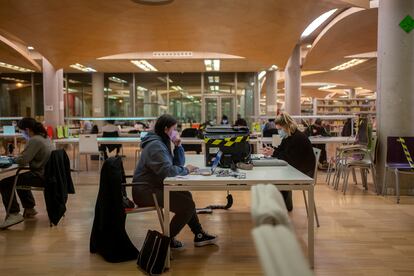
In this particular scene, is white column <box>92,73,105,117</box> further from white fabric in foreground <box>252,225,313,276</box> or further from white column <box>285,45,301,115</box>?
white fabric in foreground <box>252,225,313,276</box>

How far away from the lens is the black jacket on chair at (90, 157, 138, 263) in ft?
10.2

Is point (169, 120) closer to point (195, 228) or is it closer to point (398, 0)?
point (195, 228)

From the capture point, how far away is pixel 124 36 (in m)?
9.66

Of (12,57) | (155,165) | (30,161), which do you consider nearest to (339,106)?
(12,57)

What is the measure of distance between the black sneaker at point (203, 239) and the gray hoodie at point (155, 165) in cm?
63

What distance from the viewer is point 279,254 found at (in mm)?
760

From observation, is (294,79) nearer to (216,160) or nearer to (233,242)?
(233,242)

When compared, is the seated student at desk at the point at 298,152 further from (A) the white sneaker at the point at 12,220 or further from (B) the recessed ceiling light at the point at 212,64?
(B) the recessed ceiling light at the point at 212,64

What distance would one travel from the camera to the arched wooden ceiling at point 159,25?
293 inches

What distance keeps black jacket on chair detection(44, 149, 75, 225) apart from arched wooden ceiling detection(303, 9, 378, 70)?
6689 millimetres

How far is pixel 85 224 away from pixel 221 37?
6.70 m

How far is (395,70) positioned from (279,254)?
5.54 metres

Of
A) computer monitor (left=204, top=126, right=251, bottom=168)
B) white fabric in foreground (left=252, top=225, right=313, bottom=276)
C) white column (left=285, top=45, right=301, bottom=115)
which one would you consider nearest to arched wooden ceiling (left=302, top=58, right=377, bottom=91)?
white column (left=285, top=45, right=301, bottom=115)

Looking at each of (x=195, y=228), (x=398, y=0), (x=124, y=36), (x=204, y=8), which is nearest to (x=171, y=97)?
(x=124, y=36)
